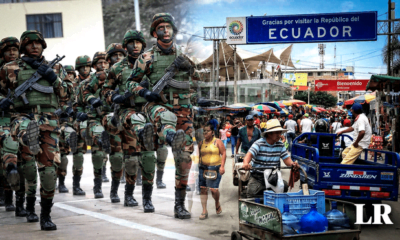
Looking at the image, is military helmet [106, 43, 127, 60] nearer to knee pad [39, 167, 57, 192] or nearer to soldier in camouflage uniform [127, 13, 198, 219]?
soldier in camouflage uniform [127, 13, 198, 219]

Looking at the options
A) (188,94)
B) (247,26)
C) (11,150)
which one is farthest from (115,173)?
(247,26)

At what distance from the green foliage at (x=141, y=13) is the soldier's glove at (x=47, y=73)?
Result: 35.1 inches

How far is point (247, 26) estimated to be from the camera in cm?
1253

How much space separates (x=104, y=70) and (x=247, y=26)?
4.88 metres

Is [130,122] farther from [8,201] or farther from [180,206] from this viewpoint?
[8,201]

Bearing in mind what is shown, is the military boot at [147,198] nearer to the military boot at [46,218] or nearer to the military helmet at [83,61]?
the military boot at [46,218]

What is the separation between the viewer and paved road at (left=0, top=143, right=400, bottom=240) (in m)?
5.58

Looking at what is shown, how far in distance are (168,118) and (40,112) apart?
176 cm

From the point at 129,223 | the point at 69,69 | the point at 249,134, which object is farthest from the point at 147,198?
the point at 69,69

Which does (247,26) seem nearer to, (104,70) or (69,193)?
(104,70)

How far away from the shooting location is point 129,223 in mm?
6160

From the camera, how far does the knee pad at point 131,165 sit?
7.52m

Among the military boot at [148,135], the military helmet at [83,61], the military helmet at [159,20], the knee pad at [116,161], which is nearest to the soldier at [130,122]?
the military boot at [148,135]

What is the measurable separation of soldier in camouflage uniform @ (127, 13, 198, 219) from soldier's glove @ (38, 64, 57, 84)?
1.08 metres
